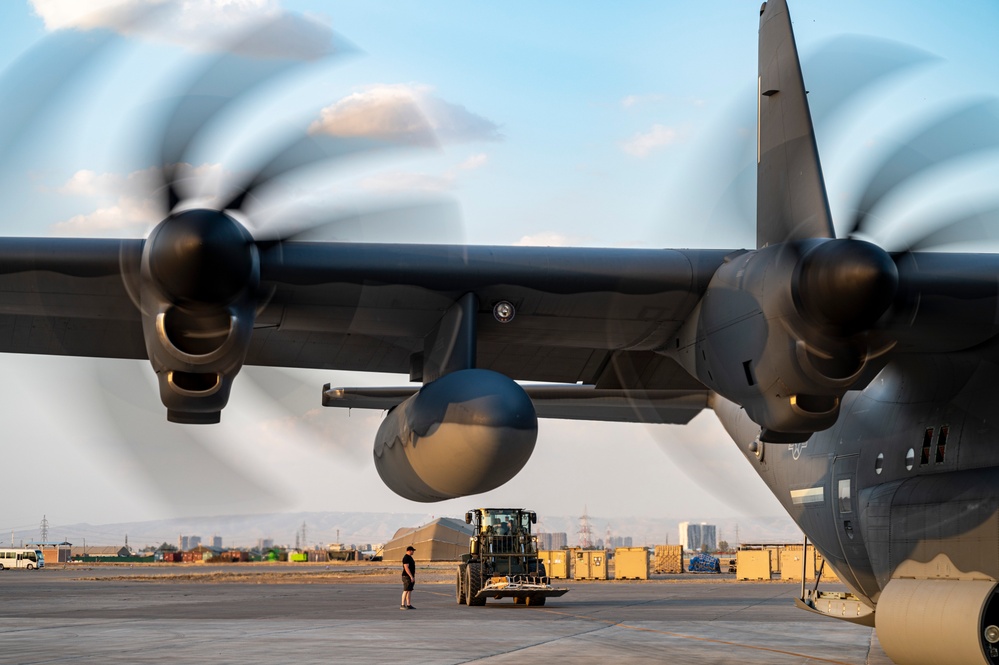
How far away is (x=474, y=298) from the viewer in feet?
31.6

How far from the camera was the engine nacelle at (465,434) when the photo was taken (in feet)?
27.2

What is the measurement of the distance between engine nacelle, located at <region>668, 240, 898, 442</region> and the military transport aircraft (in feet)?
0.07

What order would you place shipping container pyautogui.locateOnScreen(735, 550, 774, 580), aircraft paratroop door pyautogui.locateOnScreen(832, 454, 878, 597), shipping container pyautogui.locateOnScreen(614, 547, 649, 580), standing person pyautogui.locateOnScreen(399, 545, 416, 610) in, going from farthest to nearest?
1. shipping container pyautogui.locateOnScreen(614, 547, 649, 580)
2. shipping container pyautogui.locateOnScreen(735, 550, 774, 580)
3. standing person pyautogui.locateOnScreen(399, 545, 416, 610)
4. aircraft paratroop door pyautogui.locateOnScreen(832, 454, 878, 597)

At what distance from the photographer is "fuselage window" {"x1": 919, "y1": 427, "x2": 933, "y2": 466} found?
35.4 ft

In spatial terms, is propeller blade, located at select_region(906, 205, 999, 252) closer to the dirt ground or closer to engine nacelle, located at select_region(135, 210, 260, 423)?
engine nacelle, located at select_region(135, 210, 260, 423)

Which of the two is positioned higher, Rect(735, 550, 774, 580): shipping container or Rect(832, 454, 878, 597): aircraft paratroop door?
Rect(832, 454, 878, 597): aircraft paratroop door

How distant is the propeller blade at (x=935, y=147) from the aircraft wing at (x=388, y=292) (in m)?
1.42

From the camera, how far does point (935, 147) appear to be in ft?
28.8

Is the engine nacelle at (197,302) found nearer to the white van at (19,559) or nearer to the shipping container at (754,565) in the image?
the shipping container at (754,565)

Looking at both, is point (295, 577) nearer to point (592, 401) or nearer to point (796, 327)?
point (592, 401)

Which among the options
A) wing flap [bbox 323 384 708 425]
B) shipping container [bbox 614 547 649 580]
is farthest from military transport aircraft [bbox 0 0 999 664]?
shipping container [bbox 614 547 649 580]

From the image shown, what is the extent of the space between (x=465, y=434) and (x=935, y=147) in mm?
4600

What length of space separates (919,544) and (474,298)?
5.17 meters

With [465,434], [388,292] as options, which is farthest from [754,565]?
[465,434]
